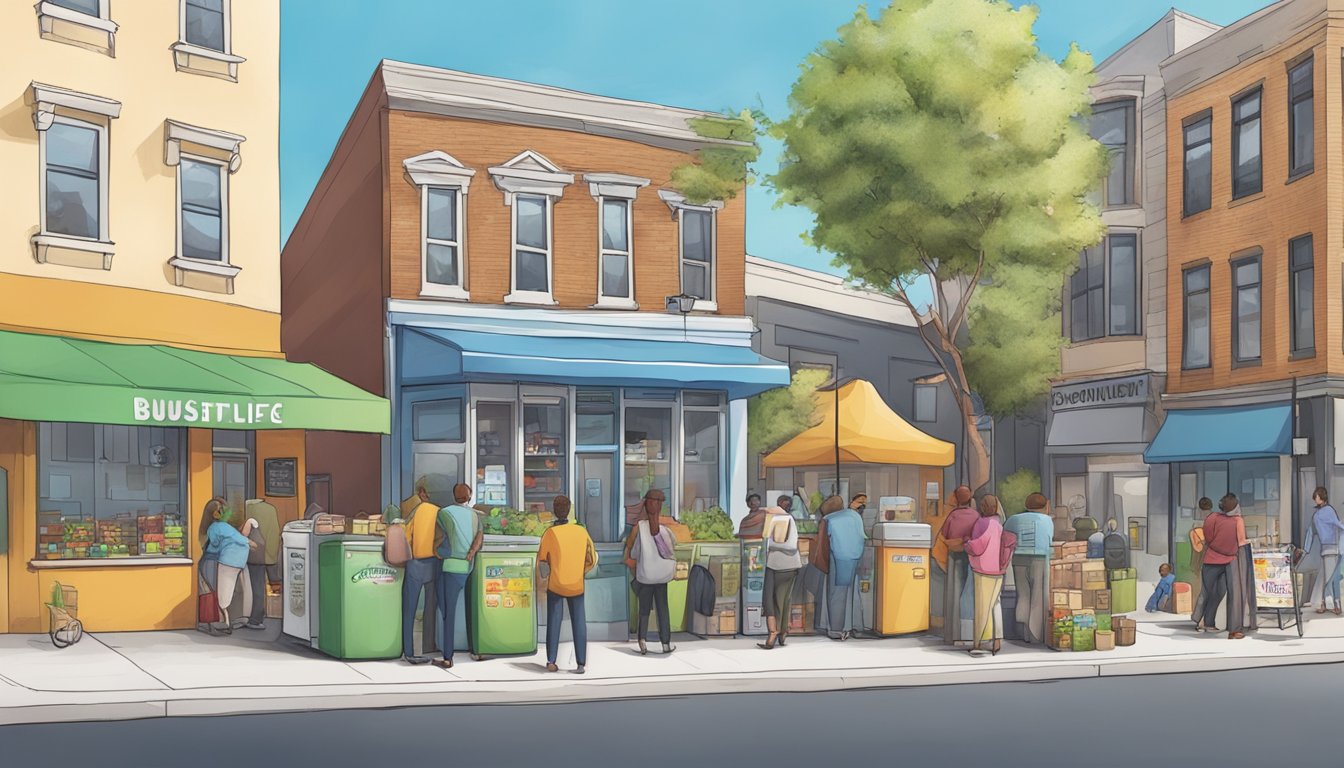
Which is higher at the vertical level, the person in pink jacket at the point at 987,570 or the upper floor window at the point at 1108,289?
the upper floor window at the point at 1108,289

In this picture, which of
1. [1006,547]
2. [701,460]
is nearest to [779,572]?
[1006,547]

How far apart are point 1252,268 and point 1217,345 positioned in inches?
67.8

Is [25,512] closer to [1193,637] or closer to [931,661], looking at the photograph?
[931,661]

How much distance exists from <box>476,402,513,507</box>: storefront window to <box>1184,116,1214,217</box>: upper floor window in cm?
1531

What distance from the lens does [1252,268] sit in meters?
27.7

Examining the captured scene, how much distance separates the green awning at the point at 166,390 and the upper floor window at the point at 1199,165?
1786cm

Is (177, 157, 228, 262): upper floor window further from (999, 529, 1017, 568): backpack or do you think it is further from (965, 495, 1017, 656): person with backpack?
(999, 529, 1017, 568): backpack

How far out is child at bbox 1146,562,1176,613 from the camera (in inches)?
837

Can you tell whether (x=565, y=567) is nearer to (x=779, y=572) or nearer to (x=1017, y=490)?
(x=779, y=572)

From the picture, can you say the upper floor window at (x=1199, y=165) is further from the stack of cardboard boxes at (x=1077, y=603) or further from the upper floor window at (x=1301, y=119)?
the stack of cardboard boxes at (x=1077, y=603)

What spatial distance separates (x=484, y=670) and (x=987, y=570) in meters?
5.45

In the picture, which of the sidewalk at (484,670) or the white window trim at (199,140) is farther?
the white window trim at (199,140)

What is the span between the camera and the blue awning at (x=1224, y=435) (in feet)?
85.3

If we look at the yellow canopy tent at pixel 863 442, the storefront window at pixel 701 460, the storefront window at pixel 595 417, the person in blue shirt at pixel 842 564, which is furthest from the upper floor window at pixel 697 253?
the person in blue shirt at pixel 842 564
